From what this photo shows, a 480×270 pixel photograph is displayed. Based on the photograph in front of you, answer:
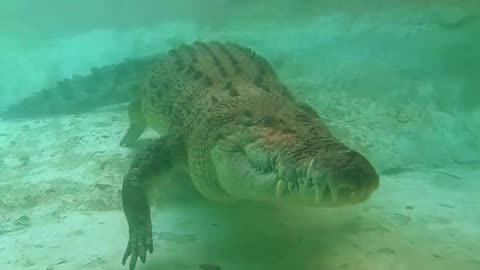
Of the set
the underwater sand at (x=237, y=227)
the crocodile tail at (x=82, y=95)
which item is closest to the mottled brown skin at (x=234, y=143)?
the underwater sand at (x=237, y=227)

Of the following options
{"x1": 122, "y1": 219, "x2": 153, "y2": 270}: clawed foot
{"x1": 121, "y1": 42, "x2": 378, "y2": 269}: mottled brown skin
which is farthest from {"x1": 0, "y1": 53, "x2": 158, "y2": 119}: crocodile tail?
{"x1": 122, "y1": 219, "x2": 153, "y2": 270}: clawed foot

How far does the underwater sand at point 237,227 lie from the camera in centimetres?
280

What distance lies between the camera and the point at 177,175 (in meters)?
3.75

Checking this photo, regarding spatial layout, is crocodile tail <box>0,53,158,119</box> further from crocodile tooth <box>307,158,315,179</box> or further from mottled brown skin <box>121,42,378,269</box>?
crocodile tooth <box>307,158,315,179</box>

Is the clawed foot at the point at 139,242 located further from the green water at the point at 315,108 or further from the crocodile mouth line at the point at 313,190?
the crocodile mouth line at the point at 313,190

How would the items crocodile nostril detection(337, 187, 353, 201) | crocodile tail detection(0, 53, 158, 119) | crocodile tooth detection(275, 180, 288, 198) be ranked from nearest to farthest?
1. crocodile nostril detection(337, 187, 353, 201)
2. crocodile tooth detection(275, 180, 288, 198)
3. crocodile tail detection(0, 53, 158, 119)

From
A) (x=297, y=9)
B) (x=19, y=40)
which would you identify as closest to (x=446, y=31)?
(x=297, y=9)

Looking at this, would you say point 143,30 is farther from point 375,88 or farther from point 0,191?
point 0,191

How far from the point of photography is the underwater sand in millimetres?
2797

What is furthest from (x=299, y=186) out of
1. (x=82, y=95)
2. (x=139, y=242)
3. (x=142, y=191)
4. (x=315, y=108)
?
(x=82, y=95)

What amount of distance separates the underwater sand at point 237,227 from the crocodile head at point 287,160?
380mm

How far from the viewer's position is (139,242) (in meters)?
2.92

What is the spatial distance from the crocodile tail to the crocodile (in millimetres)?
1336

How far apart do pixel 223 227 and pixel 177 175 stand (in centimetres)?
67
